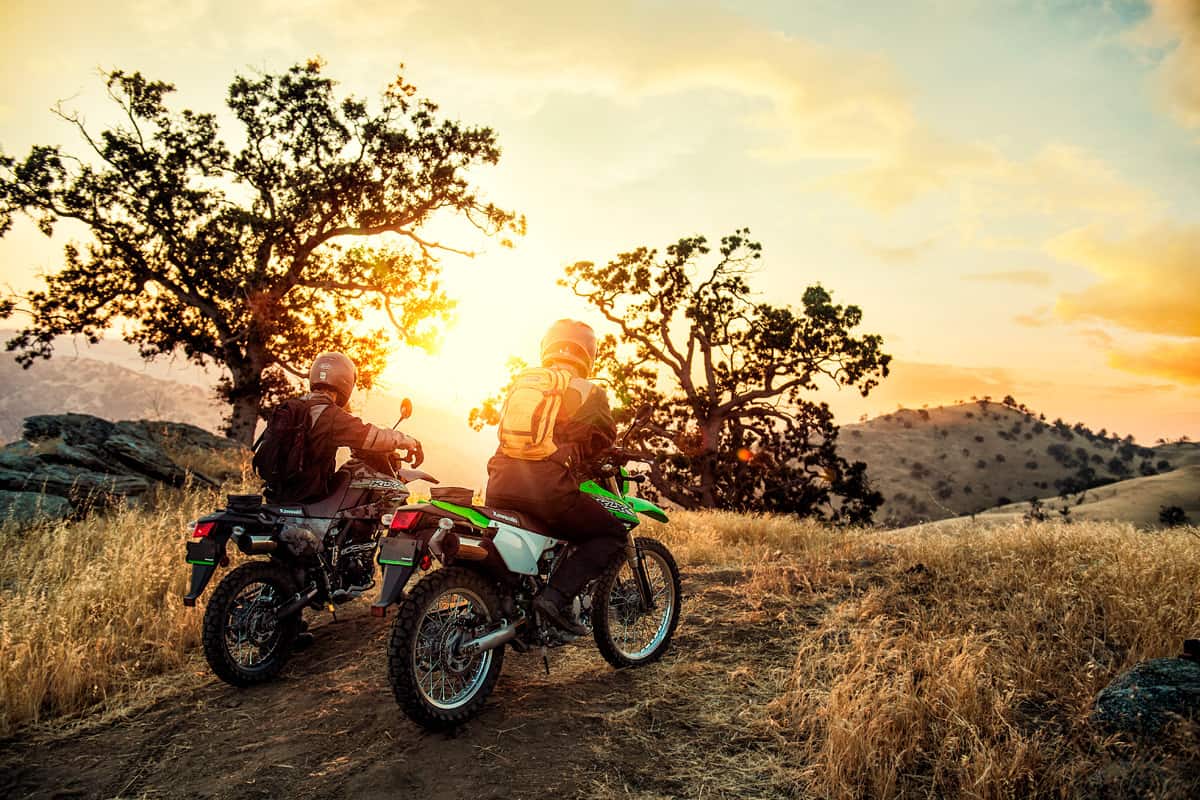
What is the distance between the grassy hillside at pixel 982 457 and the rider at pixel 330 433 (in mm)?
52904

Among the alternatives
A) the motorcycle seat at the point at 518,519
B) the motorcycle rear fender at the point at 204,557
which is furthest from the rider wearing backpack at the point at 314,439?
the motorcycle seat at the point at 518,519

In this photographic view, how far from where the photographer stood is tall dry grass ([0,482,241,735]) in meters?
4.77

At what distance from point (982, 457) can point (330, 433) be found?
77.0 metres

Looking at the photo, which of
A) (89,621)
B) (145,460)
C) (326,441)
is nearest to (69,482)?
(145,460)

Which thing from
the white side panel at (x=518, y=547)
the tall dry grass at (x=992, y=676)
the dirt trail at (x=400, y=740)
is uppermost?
the white side panel at (x=518, y=547)

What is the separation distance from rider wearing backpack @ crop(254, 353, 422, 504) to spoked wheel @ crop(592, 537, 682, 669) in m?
2.28

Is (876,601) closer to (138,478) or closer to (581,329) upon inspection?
(581,329)

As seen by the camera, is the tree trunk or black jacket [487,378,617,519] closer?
black jacket [487,378,617,519]

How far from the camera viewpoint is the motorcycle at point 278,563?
4.96 metres

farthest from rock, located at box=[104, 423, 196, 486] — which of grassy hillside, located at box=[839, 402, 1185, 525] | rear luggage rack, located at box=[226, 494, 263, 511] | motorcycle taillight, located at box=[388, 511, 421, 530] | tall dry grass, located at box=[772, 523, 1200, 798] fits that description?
grassy hillside, located at box=[839, 402, 1185, 525]

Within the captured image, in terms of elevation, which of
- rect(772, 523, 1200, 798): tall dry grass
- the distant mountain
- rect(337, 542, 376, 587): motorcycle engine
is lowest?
rect(772, 523, 1200, 798): tall dry grass

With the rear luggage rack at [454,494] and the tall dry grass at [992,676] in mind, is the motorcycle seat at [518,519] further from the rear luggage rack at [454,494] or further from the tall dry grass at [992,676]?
the tall dry grass at [992,676]

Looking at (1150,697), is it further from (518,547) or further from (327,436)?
(327,436)

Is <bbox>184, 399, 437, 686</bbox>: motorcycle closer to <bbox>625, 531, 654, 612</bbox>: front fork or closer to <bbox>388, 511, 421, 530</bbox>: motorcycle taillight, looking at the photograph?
<bbox>388, 511, 421, 530</bbox>: motorcycle taillight
